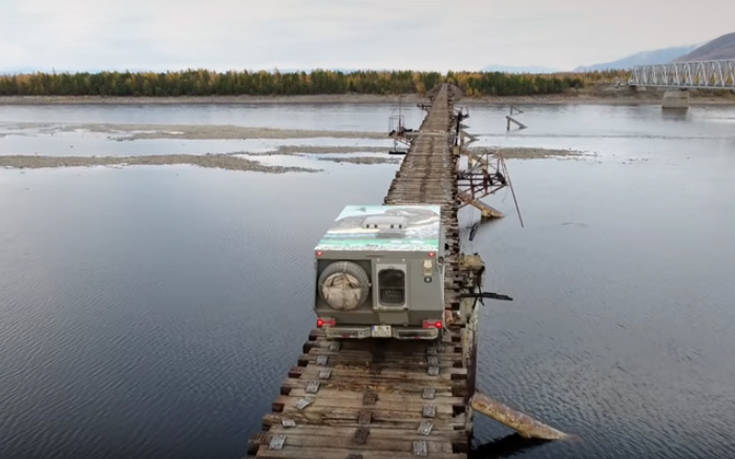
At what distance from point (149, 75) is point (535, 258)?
557ft

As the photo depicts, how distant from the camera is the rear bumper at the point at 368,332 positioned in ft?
53.3

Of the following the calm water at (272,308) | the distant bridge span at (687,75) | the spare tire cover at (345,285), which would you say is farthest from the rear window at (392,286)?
the distant bridge span at (687,75)

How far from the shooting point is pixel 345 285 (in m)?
15.5

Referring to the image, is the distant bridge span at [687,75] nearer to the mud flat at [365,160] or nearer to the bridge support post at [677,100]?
the bridge support post at [677,100]

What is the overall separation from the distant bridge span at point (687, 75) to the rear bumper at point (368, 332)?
412ft

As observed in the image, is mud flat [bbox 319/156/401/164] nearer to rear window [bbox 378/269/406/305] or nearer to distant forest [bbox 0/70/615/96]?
rear window [bbox 378/269/406/305]

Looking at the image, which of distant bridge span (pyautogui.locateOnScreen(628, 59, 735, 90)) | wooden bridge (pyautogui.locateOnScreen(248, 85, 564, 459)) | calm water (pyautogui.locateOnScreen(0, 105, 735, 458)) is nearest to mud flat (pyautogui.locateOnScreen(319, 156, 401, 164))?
calm water (pyautogui.locateOnScreen(0, 105, 735, 458))

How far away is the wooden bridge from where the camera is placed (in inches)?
536

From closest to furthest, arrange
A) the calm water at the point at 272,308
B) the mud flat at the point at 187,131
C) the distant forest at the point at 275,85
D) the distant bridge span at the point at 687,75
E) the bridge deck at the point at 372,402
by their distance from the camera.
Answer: the bridge deck at the point at 372,402 → the calm water at the point at 272,308 → the mud flat at the point at 187,131 → the distant bridge span at the point at 687,75 → the distant forest at the point at 275,85

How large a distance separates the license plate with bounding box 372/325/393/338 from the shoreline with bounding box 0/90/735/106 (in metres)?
152

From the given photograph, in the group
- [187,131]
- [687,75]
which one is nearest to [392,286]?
[187,131]

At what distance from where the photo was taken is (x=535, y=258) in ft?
129

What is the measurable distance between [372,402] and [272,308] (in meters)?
16.9

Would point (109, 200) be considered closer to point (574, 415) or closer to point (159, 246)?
point (159, 246)
